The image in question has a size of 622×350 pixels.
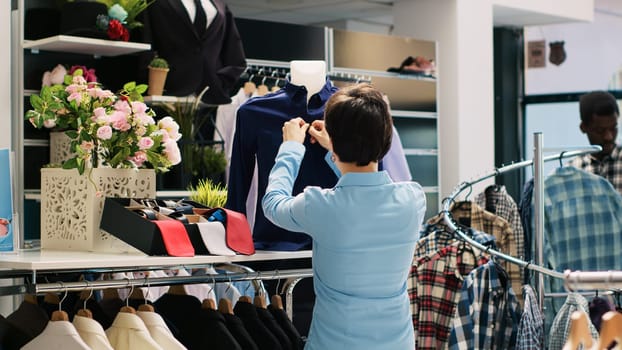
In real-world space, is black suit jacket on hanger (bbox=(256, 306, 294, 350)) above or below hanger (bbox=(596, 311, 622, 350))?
below

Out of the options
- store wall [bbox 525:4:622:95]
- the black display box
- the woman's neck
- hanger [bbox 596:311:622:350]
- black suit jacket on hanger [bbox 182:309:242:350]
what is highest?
store wall [bbox 525:4:622:95]

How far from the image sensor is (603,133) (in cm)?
545

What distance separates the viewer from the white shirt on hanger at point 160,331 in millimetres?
2844

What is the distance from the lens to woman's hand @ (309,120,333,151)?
10.1 feet

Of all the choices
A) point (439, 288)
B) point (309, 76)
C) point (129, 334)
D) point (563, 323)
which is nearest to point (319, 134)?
point (309, 76)

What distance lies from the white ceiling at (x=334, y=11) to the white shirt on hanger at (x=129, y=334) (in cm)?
644

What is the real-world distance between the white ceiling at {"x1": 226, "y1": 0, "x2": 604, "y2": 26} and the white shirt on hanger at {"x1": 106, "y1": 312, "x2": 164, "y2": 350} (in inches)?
254

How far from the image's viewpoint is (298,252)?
3.15 meters

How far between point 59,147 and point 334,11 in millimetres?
4918

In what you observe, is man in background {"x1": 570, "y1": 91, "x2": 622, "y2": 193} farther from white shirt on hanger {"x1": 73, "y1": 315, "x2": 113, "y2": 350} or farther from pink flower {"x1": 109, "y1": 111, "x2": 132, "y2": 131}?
white shirt on hanger {"x1": 73, "y1": 315, "x2": 113, "y2": 350}

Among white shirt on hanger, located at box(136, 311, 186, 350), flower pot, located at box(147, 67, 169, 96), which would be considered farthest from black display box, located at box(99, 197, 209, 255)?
flower pot, located at box(147, 67, 169, 96)

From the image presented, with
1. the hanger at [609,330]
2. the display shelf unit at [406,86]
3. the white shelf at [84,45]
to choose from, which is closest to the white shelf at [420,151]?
the display shelf unit at [406,86]

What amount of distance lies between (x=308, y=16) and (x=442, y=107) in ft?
7.44

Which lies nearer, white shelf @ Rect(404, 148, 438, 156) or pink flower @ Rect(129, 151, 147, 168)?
pink flower @ Rect(129, 151, 147, 168)
